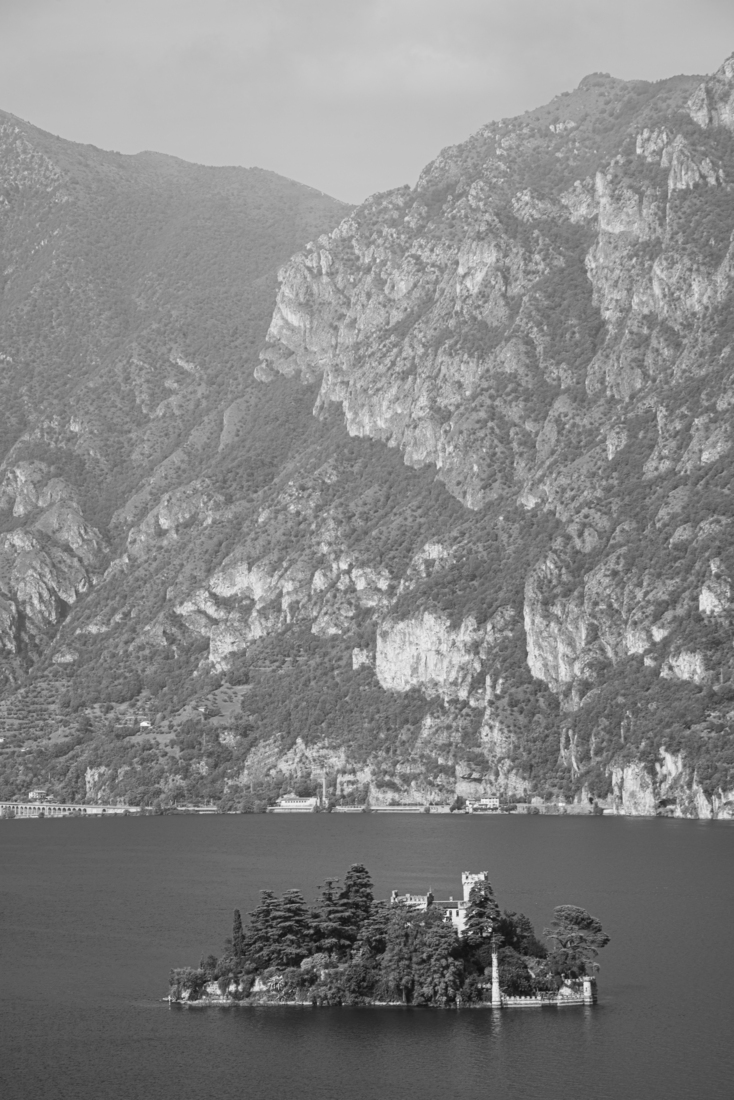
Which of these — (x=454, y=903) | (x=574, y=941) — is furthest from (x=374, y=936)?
(x=574, y=941)

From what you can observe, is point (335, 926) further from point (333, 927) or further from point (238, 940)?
point (238, 940)

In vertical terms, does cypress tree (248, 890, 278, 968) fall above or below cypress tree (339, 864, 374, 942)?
below

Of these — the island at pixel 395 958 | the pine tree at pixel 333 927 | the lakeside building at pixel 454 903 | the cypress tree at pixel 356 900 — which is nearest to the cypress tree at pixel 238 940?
the island at pixel 395 958

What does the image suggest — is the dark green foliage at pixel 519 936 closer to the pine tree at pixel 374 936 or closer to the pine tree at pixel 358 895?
the pine tree at pixel 374 936

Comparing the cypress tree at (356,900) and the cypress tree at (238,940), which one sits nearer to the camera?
the cypress tree at (356,900)

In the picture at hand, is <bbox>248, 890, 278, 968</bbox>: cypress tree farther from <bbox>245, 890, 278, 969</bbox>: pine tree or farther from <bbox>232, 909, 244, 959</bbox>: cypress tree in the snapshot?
<bbox>232, 909, 244, 959</bbox>: cypress tree

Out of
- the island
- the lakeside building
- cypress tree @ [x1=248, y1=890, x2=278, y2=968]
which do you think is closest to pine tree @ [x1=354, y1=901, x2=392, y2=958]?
the island

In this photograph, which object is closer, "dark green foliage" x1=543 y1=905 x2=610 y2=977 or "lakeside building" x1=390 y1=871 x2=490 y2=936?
"lakeside building" x1=390 y1=871 x2=490 y2=936
